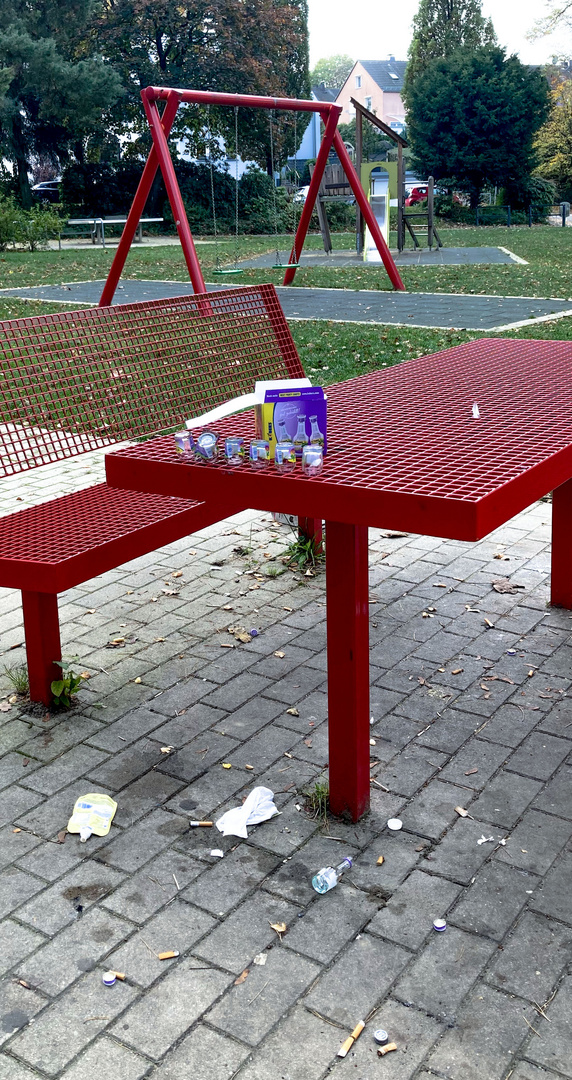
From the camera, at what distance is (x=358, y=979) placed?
84.0 inches

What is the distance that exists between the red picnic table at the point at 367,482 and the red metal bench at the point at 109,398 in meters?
0.50

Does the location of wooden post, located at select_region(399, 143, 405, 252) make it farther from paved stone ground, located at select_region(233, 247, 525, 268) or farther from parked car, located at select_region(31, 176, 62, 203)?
parked car, located at select_region(31, 176, 62, 203)

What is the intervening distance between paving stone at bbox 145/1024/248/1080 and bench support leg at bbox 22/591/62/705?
1456 millimetres

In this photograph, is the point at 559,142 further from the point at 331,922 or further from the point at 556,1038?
the point at 556,1038

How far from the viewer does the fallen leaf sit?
4.26 metres

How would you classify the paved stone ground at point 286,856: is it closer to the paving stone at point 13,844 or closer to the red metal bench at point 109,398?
the paving stone at point 13,844

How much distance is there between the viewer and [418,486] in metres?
2.27

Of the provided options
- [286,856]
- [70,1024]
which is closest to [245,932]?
[286,856]

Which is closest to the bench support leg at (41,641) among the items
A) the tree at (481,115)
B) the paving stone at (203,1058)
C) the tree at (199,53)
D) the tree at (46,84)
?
the paving stone at (203,1058)

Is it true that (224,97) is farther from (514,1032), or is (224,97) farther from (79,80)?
(79,80)

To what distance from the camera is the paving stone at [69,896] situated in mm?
2348

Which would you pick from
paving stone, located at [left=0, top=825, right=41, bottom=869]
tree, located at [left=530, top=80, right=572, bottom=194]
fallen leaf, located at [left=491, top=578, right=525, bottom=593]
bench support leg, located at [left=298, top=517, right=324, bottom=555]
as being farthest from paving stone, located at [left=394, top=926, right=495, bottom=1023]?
tree, located at [left=530, top=80, right=572, bottom=194]

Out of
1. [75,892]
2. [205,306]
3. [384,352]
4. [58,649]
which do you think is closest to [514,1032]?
[75,892]

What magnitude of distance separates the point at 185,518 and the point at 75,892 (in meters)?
1.42
